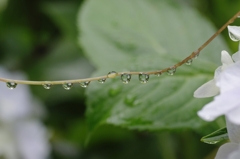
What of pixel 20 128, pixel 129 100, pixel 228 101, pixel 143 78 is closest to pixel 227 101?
pixel 228 101

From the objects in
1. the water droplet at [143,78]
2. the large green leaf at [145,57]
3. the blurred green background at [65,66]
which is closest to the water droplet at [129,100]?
the large green leaf at [145,57]

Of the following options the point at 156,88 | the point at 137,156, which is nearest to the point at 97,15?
the point at 156,88

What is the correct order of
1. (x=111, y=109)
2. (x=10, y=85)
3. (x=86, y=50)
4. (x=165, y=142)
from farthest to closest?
(x=165, y=142) < (x=86, y=50) < (x=111, y=109) < (x=10, y=85)

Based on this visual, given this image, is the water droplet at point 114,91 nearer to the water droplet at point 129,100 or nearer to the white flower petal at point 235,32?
the water droplet at point 129,100

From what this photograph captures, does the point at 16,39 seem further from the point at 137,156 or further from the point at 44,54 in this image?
the point at 137,156

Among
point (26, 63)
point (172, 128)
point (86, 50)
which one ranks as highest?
point (26, 63)

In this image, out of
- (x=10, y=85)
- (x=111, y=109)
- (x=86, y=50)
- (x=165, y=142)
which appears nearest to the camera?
(x=10, y=85)
